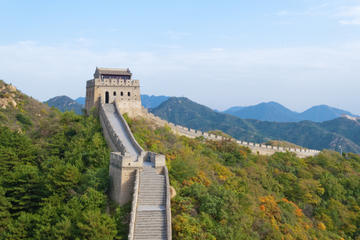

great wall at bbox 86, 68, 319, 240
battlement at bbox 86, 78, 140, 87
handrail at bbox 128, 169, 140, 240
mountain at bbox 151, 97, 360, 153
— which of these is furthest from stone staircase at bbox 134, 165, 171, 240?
mountain at bbox 151, 97, 360, 153

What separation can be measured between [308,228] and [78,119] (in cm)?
2107

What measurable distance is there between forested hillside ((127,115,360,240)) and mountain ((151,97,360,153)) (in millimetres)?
85793

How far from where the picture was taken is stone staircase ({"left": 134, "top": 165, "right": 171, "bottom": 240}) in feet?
50.0

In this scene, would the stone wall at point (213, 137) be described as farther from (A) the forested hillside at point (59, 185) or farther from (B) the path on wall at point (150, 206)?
(B) the path on wall at point (150, 206)

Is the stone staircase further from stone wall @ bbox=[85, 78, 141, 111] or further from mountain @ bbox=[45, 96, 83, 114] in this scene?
mountain @ bbox=[45, 96, 83, 114]

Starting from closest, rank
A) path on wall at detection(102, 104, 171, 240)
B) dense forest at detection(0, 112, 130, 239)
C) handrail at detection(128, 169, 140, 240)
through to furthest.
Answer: handrail at detection(128, 169, 140, 240)
path on wall at detection(102, 104, 171, 240)
dense forest at detection(0, 112, 130, 239)

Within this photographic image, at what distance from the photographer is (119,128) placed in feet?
88.3

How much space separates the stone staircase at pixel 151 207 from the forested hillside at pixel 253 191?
29.7 inches

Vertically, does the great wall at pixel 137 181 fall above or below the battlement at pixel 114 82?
below

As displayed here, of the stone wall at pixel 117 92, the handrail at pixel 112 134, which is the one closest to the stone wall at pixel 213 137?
the stone wall at pixel 117 92

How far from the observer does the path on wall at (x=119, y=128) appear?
74.0 feet

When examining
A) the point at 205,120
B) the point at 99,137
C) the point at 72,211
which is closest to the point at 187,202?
the point at 72,211

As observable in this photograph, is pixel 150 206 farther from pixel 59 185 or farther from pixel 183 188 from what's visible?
pixel 59 185

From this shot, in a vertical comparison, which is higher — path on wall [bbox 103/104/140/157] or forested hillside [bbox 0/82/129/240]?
path on wall [bbox 103/104/140/157]
